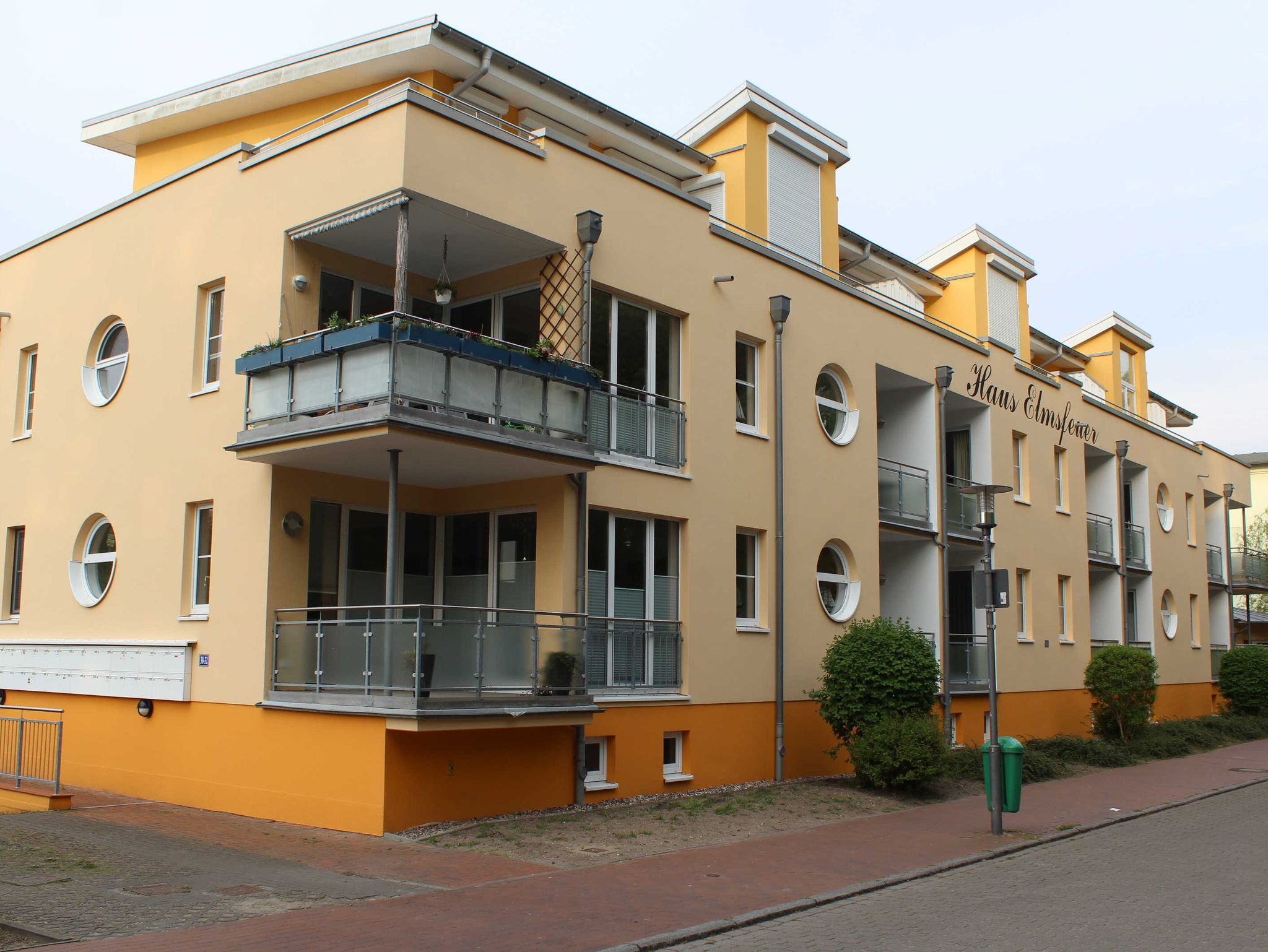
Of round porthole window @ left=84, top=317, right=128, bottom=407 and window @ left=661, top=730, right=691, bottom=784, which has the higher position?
round porthole window @ left=84, top=317, right=128, bottom=407

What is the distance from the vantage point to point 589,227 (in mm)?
14438

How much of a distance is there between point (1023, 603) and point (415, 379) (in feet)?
55.9

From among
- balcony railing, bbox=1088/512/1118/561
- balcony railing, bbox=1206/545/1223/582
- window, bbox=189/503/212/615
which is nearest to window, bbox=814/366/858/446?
window, bbox=189/503/212/615

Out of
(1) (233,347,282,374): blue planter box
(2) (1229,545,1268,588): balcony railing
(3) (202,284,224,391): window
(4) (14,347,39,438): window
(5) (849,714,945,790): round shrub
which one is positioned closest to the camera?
(1) (233,347,282,374): blue planter box

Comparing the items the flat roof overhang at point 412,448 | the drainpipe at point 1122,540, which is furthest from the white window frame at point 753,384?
the drainpipe at point 1122,540

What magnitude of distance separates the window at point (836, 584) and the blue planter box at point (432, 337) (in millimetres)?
8234

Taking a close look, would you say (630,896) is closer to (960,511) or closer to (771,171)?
(771,171)

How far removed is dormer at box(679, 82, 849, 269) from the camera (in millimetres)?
19516

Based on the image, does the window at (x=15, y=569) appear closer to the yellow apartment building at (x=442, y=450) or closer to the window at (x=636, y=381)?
the yellow apartment building at (x=442, y=450)

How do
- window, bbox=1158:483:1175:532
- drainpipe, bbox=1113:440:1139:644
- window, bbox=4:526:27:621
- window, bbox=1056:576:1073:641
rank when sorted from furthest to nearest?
window, bbox=1158:483:1175:532
drainpipe, bbox=1113:440:1139:644
window, bbox=1056:576:1073:641
window, bbox=4:526:27:621

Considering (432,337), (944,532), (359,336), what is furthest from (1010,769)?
(359,336)

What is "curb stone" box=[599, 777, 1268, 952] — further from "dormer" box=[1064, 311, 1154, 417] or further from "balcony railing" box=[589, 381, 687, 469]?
"dormer" box=[1064, 311, 1154, 417]

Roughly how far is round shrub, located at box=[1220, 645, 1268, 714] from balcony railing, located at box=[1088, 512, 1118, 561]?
23.4 ft

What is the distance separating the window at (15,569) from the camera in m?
18.4
